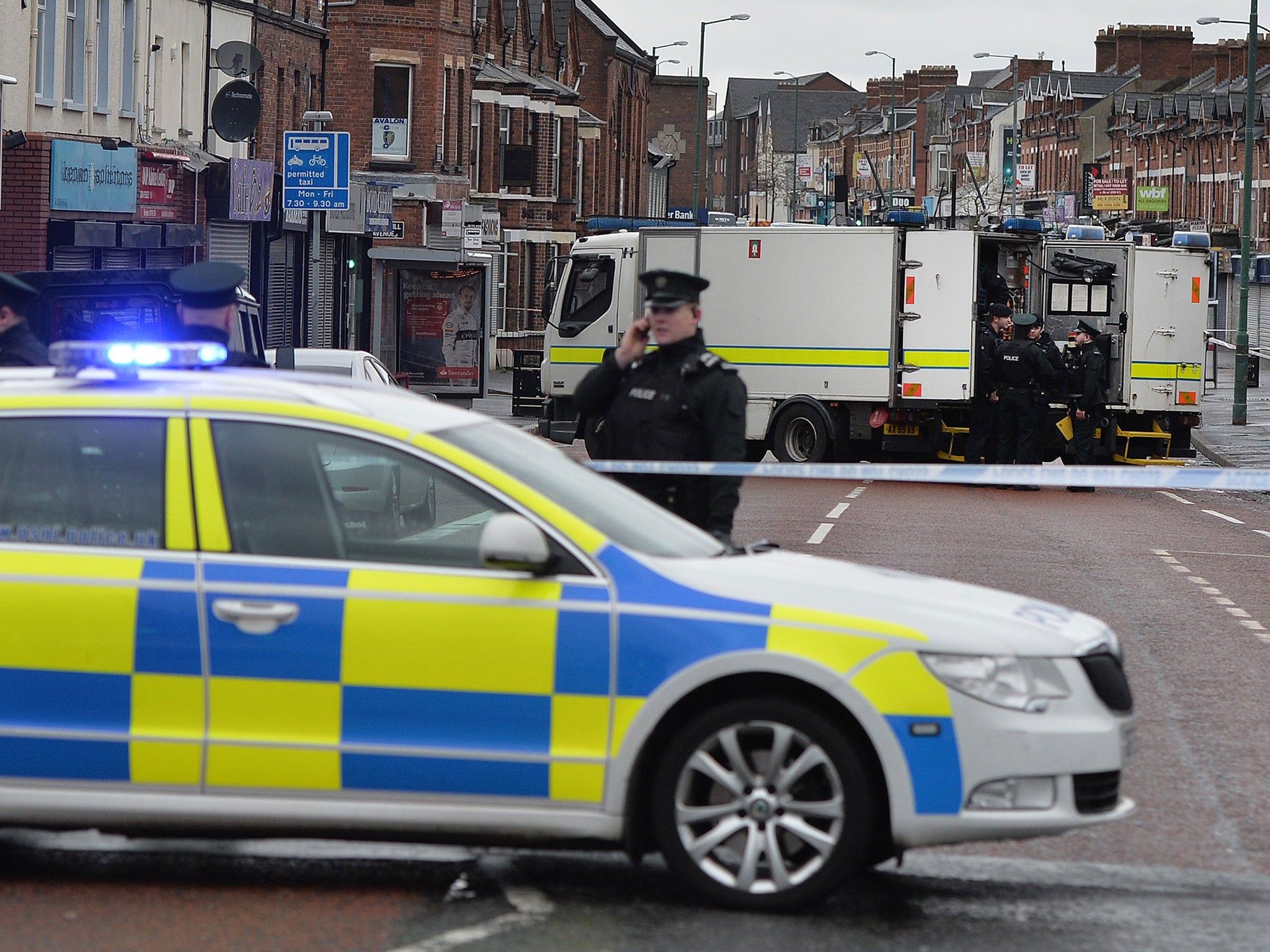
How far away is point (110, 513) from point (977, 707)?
2.54 meters

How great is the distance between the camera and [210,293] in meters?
7.95

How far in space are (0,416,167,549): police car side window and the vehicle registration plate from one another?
2.81 meters

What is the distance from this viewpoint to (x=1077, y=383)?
83.5ft

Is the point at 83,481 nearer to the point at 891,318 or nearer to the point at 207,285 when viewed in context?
the point at 207,285

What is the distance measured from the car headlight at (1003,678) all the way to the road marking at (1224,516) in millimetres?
16078

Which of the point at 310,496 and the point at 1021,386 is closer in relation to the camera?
the point at 310,496

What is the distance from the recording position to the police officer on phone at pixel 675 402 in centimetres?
776

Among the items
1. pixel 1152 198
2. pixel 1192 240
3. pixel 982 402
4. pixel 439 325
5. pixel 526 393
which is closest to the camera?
pixel 982 402

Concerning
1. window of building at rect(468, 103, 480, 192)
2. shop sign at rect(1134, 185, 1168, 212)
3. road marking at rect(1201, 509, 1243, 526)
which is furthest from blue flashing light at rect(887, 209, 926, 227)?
shop sign at rect(1134, 185, 1168, 212)

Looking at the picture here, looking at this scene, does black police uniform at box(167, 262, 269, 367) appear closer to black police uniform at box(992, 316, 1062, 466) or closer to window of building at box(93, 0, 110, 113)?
black police uniform at box(992, 316, 1062, 466)

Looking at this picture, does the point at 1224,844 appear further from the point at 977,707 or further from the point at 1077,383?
the point at 1077,383

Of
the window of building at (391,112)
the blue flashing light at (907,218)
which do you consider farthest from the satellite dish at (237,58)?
the window of building at (391,112)

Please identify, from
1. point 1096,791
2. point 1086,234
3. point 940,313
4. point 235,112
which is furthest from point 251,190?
point 1096,791

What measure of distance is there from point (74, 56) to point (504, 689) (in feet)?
78.0
